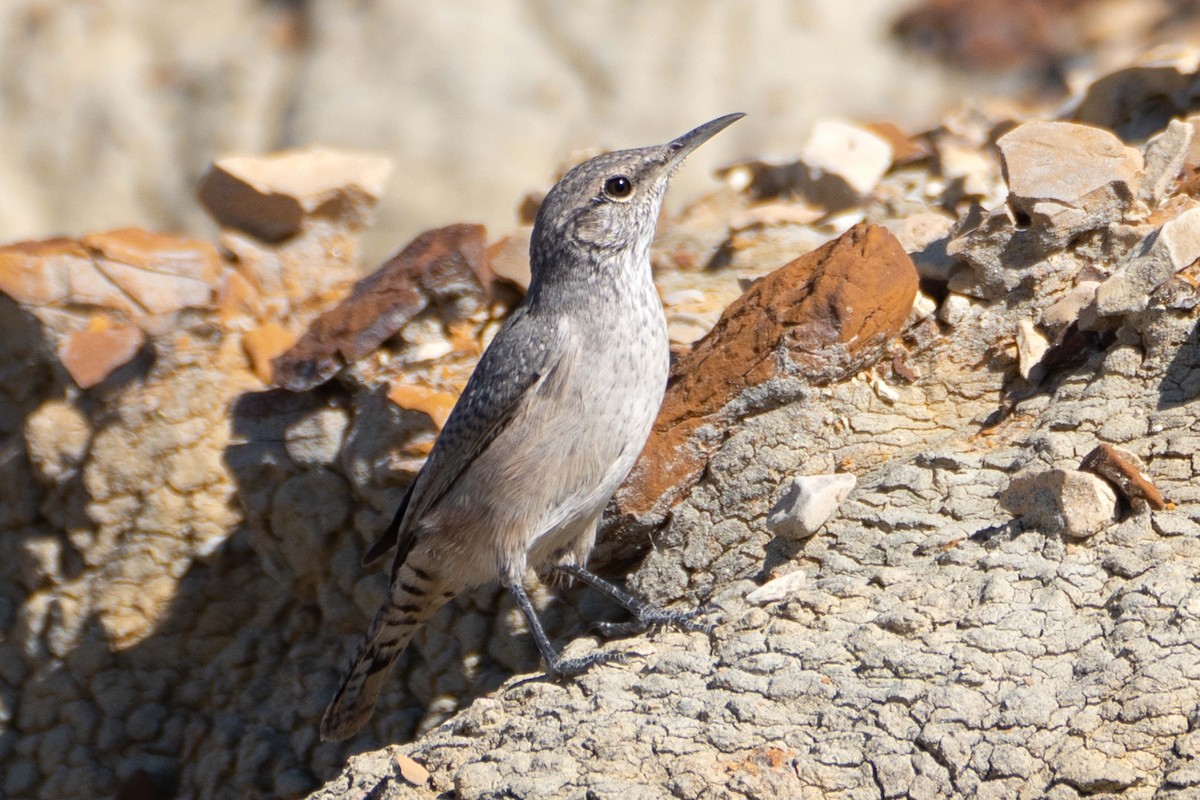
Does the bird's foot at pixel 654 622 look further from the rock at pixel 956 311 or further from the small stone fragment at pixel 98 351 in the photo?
the small stone fragment at pixel 98 351

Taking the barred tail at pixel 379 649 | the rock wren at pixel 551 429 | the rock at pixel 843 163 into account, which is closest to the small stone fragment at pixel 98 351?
the rock wren at pixel 551 429

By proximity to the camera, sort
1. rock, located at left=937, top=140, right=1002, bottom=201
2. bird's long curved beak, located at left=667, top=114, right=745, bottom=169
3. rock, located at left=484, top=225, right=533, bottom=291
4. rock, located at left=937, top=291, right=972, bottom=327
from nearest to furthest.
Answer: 1. rock, located at left=937, top=291, right=972, bottom=327
2. bird's long curved beak, located at left=667, top=114, right=745, bottom=169
3. rock, located at left=484, top=225, right=533, bottom=291
4. rock, located at left=937, top=140, right=1002, bottom=201

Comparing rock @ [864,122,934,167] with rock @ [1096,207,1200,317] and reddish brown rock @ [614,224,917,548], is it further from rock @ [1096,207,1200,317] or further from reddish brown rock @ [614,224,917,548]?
rock @ [1096,207,1200,317]

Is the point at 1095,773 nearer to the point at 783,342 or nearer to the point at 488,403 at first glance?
the point at 783,342

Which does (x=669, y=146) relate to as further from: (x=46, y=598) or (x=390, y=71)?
(x=390, y=71)

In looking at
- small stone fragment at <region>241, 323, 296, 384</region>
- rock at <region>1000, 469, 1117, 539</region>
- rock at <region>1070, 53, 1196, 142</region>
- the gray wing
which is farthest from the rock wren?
rock at <region>1070, 53, 1196, 142</region>

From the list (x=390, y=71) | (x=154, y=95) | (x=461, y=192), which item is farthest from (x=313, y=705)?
(x=154, y=95)
